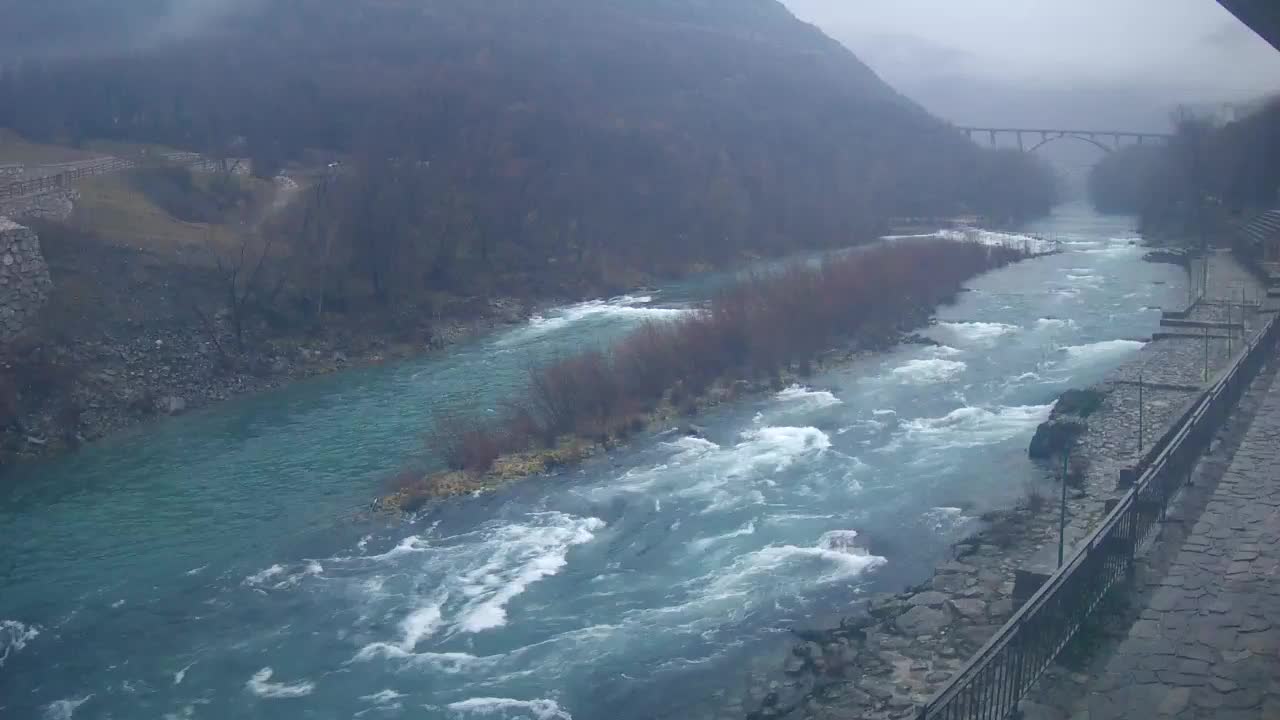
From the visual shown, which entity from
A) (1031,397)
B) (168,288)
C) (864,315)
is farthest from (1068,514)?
(168,288)

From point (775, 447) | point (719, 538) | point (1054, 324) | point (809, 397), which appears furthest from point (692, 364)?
point (1054, 324)

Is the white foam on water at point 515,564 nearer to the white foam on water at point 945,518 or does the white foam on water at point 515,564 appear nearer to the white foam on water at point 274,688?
the white foam on water at point 274,688

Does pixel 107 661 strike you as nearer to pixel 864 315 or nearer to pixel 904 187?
pixel 864 315

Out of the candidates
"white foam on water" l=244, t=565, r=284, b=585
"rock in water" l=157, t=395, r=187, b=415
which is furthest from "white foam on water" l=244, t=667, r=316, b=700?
"rock in water" l=157, t=395, r=187, b=415

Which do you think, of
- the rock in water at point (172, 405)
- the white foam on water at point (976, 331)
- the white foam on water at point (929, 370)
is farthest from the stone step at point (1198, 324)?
the rock in water at point (172, 405)

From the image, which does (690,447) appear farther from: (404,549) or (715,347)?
(404,549)

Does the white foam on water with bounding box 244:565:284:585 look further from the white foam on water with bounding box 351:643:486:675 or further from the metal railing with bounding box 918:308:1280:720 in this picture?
the metal railing with bounding box 918:308:1280:720
